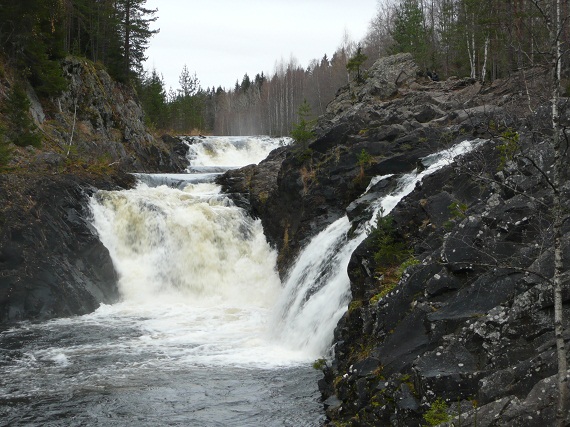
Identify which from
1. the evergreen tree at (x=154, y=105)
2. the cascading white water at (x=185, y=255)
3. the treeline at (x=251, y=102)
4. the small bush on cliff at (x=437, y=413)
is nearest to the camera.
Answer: the small bush on cliff at (x=437, y=413)

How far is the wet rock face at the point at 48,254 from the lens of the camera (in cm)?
2012

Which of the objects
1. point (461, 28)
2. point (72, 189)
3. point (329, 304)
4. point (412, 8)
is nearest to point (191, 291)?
point (72, 189)

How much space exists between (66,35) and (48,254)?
866 inches

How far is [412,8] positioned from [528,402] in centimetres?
4042

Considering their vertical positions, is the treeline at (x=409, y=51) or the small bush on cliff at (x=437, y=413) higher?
the treeline at (x=409, y=51)

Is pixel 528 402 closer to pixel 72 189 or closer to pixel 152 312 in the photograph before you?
pixel 152 312

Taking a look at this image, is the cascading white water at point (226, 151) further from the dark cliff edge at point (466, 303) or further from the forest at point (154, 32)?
the dark cliff edge at point (466, 303)

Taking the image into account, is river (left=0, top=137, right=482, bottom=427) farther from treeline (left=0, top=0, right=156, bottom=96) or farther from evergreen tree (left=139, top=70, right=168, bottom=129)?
evergreen tree (left=139, top=70, right=168, bottom=129)

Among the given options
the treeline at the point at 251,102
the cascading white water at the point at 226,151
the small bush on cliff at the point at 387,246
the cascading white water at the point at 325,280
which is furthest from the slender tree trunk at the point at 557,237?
the treeline at the point at 251,102

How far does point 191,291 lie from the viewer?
77.2 feet

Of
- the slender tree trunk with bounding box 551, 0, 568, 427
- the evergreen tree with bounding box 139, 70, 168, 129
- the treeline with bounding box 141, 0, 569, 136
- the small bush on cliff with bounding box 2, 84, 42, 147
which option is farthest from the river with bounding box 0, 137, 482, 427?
the evergreen tree with bounding box 139, 70, 168, 129

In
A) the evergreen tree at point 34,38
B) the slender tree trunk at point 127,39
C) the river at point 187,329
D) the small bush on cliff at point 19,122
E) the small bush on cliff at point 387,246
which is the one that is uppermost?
the slender tree trunk at point 127,39

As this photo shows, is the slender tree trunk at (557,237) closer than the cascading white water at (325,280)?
Yes

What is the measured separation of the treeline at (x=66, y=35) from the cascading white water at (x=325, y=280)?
805 inches
